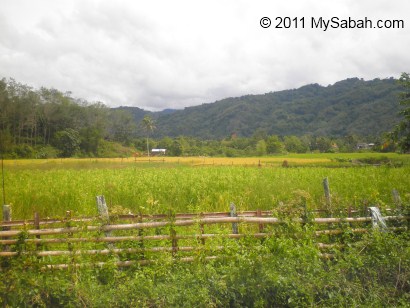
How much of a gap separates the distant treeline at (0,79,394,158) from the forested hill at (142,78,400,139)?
31710mm

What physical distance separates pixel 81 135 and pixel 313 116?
133051 millimetres

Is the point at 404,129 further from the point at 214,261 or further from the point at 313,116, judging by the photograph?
the point at 313,116

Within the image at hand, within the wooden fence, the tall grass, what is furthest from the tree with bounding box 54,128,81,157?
the wooden fence

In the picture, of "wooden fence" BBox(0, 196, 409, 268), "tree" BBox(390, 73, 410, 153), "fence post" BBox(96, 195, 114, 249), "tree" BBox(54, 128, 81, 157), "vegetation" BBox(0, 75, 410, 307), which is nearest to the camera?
"vegetation" BBox(0, 75, 410, 307)

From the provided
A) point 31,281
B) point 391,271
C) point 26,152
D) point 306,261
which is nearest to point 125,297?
point 31,281

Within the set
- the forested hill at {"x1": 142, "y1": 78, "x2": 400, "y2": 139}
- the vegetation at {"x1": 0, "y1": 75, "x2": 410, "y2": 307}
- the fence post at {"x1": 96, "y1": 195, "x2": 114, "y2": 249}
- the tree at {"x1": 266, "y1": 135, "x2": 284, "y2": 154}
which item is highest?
the forested hill at {"x1": 142, "y1": 78, "x2": 400, "y2": 139}

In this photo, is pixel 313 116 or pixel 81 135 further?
pixel 313 116

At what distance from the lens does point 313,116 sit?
153250 millimetres

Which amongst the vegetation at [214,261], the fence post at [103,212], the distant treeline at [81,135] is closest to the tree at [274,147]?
the distant treeline at [81,135]

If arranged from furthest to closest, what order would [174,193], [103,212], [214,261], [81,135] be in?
[81,135], [174,193], [103,212], [214,261]

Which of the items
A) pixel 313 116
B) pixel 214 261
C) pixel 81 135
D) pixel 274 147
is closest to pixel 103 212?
pixel 214 261

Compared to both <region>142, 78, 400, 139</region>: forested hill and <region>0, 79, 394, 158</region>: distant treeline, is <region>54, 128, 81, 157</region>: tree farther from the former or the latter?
<region>142, 78, 400, 139</region>: forested hill

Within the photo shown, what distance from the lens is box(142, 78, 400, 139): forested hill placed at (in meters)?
104

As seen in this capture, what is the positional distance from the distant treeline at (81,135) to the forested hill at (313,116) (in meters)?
31.7
